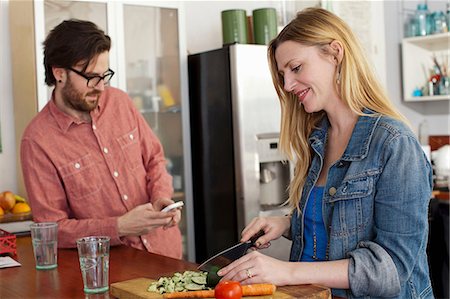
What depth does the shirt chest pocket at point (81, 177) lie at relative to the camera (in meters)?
2.33

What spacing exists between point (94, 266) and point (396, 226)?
2.49 ft

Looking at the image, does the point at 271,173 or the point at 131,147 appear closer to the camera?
the point at 131,147

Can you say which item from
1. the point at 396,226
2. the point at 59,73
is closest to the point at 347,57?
the point at 396,226

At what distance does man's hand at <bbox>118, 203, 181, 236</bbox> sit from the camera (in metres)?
2.17

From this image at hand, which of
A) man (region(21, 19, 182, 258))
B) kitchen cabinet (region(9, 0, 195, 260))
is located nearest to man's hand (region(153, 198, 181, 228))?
man (region(21, 19, 182, 258))

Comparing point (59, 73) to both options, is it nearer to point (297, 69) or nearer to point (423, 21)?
point (297, 69)

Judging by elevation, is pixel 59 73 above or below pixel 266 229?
above

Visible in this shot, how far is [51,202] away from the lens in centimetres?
228

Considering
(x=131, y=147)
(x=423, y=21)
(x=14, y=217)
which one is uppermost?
(x=423, y=21)

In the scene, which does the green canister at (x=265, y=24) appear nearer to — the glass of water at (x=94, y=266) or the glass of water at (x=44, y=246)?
the glass of water at (x=44, y=246)

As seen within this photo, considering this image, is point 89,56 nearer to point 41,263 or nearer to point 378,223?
point 41,263

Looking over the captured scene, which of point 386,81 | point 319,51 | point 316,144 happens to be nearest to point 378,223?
point 316,144

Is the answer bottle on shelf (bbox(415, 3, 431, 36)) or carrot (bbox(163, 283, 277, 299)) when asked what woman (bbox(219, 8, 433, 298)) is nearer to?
carrot (bbox(163, 283, 277, 299))

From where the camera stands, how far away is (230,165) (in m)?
3.81
